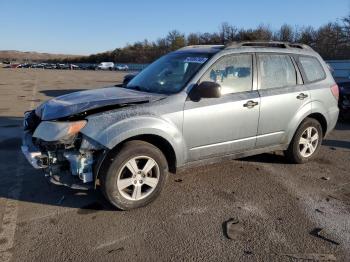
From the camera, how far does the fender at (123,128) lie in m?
4.00

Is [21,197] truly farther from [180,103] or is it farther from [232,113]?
[232,113]

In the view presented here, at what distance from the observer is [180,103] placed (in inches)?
179

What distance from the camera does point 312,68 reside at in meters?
6.09

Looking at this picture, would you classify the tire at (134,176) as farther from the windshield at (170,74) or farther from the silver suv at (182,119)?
the windshield at (170,74)

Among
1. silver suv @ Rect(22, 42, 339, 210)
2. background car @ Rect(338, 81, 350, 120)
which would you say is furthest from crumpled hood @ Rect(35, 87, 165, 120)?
background car @ Rect(338, 81, 350, 120)

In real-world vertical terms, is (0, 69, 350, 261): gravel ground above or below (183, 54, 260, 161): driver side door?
below

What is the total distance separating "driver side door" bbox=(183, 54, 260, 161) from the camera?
15.4 feet

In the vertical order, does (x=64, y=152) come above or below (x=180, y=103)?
below

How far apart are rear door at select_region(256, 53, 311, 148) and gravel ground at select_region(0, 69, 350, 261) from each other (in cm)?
63

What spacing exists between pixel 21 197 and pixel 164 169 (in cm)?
181

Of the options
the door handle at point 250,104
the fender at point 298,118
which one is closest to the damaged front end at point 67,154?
the door handle at point 250,104

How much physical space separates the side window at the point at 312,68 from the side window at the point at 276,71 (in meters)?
0.27

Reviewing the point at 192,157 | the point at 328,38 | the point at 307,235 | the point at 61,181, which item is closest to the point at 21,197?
the point at 61,181

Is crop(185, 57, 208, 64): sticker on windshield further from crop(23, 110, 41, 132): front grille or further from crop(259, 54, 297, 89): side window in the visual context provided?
crop(23, 110, 41, 132): front grille
